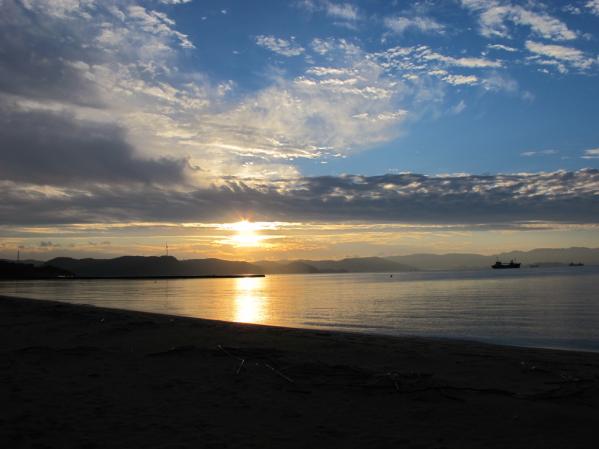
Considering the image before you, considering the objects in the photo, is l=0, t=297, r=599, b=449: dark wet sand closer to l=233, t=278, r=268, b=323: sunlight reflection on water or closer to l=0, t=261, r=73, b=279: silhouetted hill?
l=233, t=278, r=268, b=323: sunlight reflection on water

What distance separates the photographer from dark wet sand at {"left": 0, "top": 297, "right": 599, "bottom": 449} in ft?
23.5

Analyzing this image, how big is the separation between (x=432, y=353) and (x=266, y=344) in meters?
5.64

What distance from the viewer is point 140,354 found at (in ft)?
46.4

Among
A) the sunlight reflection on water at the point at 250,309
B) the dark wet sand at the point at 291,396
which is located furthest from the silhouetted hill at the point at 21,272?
the dark wet sand at the point at 291,396

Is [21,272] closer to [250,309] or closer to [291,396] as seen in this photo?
[250,309]

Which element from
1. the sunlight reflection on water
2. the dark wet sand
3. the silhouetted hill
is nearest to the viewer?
the dark wet sand

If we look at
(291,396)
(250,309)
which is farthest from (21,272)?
(291,396)

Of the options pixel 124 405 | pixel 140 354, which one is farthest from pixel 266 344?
pixel 124 405

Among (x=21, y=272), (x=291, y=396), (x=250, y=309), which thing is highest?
(x=291, y=396)

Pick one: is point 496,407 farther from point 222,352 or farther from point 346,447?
point 222,352

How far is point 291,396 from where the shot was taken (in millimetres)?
9570

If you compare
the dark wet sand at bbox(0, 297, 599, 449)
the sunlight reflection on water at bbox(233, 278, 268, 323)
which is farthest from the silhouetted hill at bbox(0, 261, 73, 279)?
the dark wet sand at bbox(0, 297, 599, 449)

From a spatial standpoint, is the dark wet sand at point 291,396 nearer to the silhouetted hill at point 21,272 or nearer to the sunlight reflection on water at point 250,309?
the sunlight reflection on water at point 250,309

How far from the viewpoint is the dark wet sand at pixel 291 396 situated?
23.5 ft
